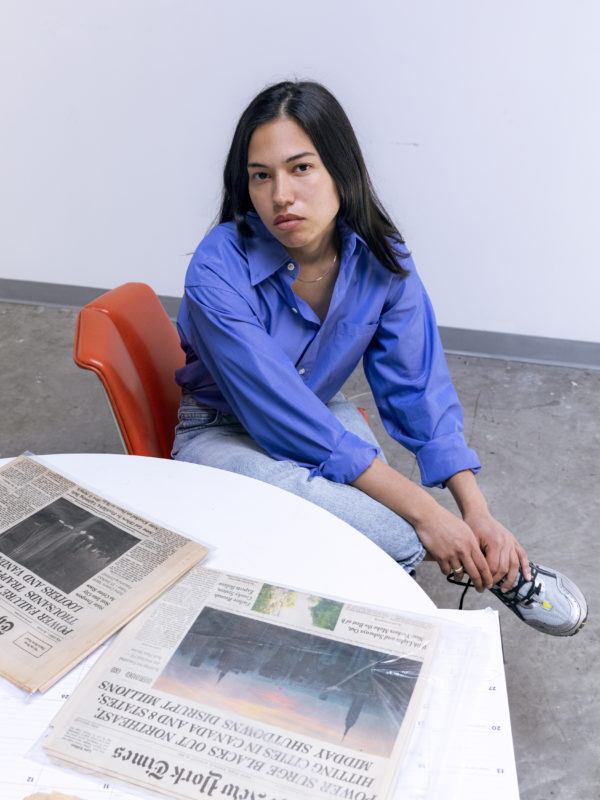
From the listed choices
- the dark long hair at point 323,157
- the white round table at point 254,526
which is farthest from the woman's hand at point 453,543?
the dark long hair at point 323,157

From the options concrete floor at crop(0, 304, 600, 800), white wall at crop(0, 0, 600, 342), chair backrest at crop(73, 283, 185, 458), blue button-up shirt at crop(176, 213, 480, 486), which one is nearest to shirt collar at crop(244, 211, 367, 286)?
blue button-up shirt at crop(176, 213, 480, 486)

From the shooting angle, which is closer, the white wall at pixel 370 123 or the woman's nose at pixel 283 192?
the woman's nose at pixel 283 192

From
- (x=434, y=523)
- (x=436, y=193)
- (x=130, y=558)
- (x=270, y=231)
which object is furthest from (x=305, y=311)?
(x=436, y=193)

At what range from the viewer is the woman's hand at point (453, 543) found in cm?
142

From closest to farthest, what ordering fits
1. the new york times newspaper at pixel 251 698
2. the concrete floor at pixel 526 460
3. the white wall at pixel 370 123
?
A: the new york times newspaper at pixel 251 698
the concrete floor at pixel 526 460
the white wall at pixel 370 123

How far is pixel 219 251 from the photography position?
155 centimetres

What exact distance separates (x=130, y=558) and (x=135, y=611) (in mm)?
97

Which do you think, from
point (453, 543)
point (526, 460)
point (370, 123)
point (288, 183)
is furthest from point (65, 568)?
point (370, 123)

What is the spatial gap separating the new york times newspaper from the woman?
0.47m

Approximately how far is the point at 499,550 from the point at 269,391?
46 centimetres

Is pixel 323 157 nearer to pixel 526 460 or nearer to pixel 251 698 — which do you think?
pixel 251 698

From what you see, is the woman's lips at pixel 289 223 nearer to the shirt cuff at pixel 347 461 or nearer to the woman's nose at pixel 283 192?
the woman's nose at pixel 283 192

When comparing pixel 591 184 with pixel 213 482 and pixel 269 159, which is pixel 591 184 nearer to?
pixel 269 159

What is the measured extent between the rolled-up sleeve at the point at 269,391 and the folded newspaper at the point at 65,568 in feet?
1.25
